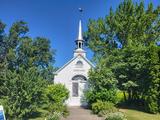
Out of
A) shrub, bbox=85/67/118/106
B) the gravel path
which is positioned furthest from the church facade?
Answer: the gravel path

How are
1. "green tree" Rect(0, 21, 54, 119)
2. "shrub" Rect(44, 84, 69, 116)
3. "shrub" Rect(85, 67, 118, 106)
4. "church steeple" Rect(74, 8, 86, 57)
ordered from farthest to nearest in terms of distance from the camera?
"church steeple" Rect(74, 8, 86, 57), "shrub" Rect(44, 84, 69, 116), "shrub" Rect(85, 67, 118, 106), "green tree" Rect(0, 21, 54, 119)

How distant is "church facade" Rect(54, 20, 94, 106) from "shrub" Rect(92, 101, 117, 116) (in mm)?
6905

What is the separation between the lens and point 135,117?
96.5ft

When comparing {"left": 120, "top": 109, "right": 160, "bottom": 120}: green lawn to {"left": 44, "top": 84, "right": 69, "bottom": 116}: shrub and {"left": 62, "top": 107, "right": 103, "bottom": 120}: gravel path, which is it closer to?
{"left": 62, "top": 107, "right": 103, "bottom": 120}: gravel path

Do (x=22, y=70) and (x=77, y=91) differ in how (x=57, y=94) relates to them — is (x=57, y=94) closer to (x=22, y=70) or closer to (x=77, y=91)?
(x=77, y=91)

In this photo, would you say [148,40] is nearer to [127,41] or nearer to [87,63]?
[127,41]

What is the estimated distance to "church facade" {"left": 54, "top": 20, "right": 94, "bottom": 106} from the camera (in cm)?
3947

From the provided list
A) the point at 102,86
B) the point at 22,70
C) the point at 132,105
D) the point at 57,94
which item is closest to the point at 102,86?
the point at 102,86

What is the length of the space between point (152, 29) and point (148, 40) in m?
1.73

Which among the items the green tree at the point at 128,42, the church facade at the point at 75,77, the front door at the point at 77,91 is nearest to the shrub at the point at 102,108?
the green tree at the point at 128,42

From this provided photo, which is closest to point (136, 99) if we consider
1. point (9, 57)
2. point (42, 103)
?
point (42, 103)

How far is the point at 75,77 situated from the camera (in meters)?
40.1

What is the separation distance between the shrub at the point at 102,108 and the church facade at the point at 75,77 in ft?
22.7

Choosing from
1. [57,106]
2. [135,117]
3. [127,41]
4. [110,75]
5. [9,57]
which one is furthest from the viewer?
[9,57]
